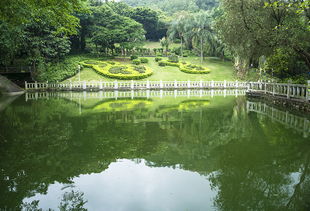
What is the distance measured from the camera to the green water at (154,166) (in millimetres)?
4301

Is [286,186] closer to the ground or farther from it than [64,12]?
closer to the ground

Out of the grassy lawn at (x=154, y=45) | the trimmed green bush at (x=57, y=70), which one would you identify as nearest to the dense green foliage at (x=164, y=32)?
the trimmed green bush at (x=57, y=70)

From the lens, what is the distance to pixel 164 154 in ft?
21.4

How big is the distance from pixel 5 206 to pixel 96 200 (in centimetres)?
133

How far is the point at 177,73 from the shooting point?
34500 millimetres

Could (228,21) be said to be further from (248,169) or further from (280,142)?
(248,169)

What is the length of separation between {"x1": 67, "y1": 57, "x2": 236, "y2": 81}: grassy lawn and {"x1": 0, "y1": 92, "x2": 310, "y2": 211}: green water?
73.6 feet

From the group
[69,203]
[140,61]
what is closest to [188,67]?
[140,61]

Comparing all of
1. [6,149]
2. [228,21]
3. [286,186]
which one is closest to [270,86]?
[228,21]

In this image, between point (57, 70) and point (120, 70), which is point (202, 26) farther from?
point (57, 70)

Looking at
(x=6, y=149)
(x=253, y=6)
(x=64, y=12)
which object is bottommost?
(x=6, y=149)

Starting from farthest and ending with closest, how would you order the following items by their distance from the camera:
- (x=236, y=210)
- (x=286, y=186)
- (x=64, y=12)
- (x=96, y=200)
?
(x=64, y=12) → (x=286, y=186) → (x=96, y=200) → (x=236, y=210)

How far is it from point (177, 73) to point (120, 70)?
7.18 meters

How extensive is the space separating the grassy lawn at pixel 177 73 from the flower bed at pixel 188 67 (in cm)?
55
